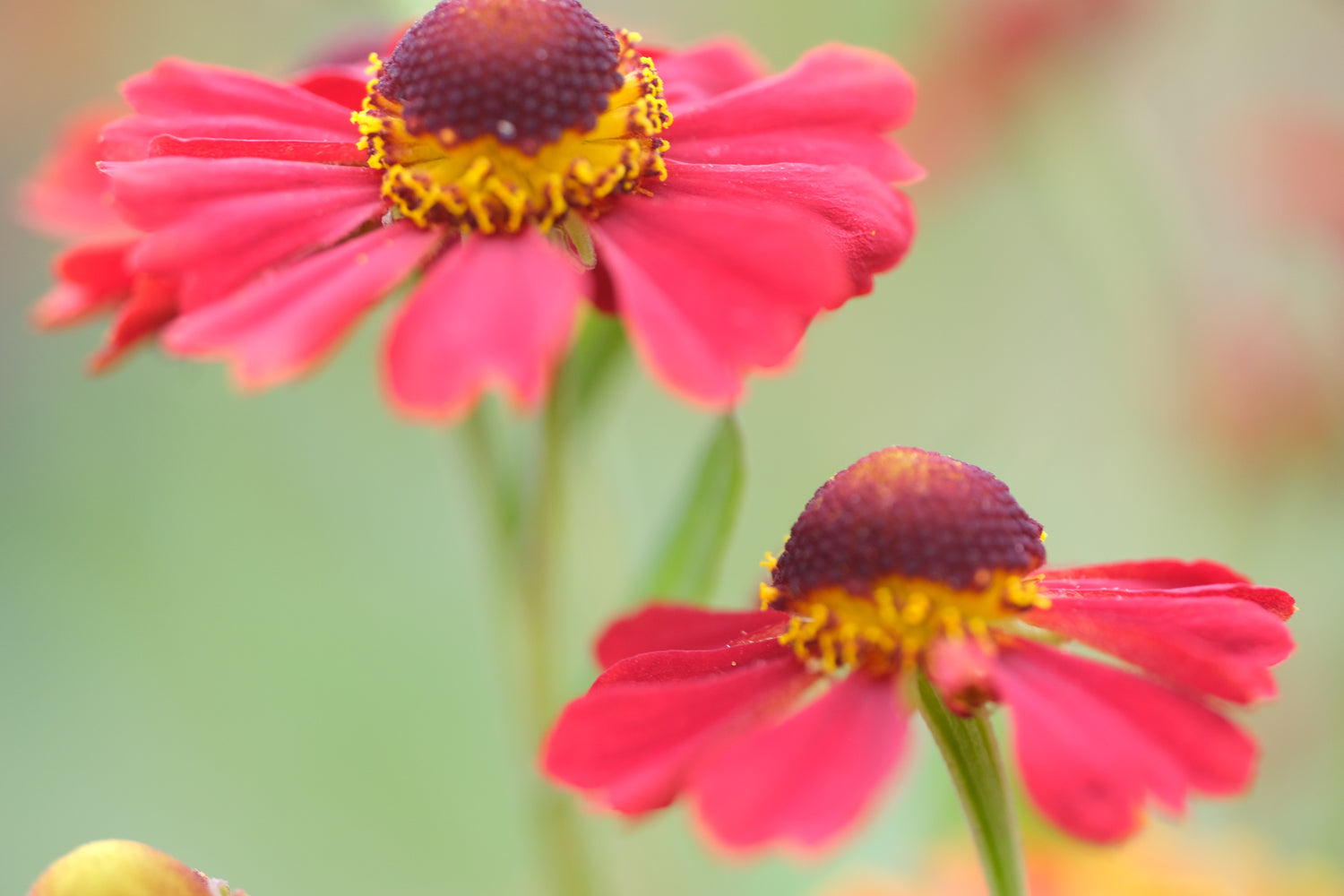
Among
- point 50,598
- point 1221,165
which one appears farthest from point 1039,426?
point 50,598

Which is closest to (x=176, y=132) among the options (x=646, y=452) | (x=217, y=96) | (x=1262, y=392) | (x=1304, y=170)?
(x=217, y=96)

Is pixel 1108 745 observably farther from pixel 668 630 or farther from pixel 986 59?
pixel 986 59

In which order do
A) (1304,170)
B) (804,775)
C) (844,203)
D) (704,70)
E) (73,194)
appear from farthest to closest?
(1304,170) < (73,194) < (704,70) < (844,203) < (804,775)

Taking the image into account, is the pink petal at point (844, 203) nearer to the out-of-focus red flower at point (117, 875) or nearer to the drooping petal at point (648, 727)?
the drooping petal at point (648, 727)

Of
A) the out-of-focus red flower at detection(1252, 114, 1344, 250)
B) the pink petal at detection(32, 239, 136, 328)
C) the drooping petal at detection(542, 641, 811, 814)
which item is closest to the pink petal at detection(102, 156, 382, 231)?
the pink petal at detection(32, 239, 136, 328)

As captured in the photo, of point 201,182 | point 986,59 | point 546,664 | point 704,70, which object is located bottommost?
point 546,664

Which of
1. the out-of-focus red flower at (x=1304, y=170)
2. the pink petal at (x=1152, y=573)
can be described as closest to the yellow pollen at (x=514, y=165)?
the pink petal at (x=1152, y=573)
